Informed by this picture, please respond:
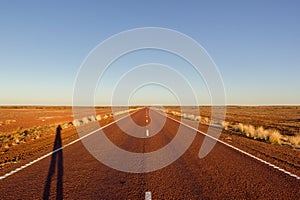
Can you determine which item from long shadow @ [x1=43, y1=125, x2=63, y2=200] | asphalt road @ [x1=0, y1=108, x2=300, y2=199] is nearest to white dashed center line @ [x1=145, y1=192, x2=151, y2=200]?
asphalt road @ [x1=0, y1=108, x2=300, y2=199]

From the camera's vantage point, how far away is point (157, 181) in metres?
5.79

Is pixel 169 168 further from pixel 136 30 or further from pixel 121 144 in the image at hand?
pixel 136 30

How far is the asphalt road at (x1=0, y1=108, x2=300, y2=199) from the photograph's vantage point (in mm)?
4918

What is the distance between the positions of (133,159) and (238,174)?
316cm

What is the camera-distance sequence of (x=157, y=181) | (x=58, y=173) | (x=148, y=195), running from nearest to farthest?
(x=148, y=195) → (x=157, y=181) → (x=58, y=173)

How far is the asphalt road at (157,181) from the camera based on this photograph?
194 inches

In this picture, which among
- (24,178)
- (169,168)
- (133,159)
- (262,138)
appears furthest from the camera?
(262,138)

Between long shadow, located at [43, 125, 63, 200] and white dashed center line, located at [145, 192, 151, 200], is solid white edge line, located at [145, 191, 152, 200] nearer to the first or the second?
white dashed center line, located at [145, 192, 151, 200]

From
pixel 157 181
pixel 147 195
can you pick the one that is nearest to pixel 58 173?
pixel 157 181

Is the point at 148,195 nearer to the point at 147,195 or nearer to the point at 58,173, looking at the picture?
the point at 147,195

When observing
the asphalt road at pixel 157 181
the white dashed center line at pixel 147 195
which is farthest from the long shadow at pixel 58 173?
the white dashed center line at pixel 147 195

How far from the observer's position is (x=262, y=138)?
48.7 ft

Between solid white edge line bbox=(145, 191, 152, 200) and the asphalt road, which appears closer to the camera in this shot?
solid white edge line bbox=(145, 191, 152, 200)

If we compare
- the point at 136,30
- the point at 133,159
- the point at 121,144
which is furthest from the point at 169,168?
the point at 136,30
